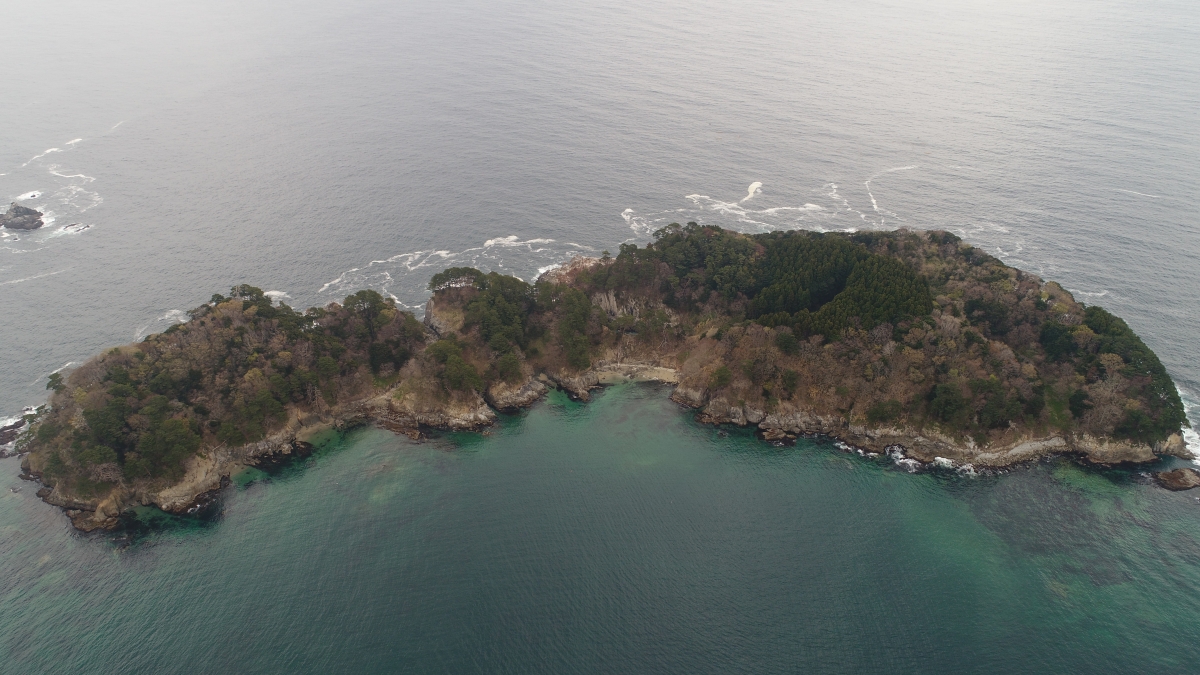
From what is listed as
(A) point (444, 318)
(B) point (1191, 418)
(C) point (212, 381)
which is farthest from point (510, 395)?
(B) point (1191, 418)

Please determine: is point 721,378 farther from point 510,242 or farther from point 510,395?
point 510,242

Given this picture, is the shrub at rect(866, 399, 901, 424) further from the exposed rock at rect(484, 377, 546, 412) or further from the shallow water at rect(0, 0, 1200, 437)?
the exposed rock at rect(484, 377, 546, 412)

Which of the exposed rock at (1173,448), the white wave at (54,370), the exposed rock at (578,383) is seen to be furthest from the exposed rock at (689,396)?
the white wave at (54,370)

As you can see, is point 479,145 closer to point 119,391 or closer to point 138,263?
point 138,263

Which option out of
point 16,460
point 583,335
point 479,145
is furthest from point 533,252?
point 16,460

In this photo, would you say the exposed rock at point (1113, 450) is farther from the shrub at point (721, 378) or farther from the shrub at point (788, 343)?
the shrub at point (721, 378)

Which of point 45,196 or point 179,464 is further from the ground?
point 45,196
